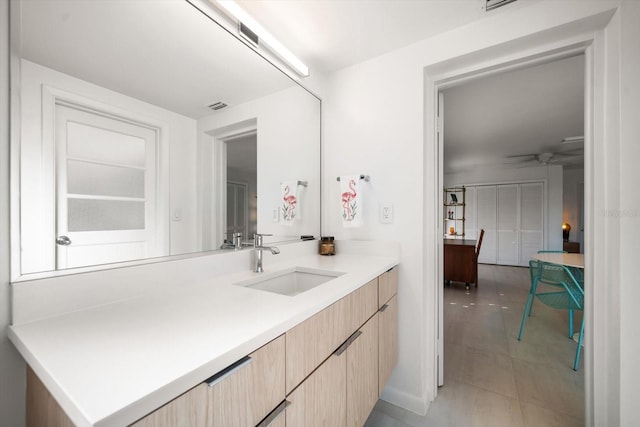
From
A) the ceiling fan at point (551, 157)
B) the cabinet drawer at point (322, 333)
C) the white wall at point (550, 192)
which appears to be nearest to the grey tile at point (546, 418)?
the cabinet drawer at point (322, 333)

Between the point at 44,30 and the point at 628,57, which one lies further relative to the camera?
the point at 628,57

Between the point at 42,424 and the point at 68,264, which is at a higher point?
the point at 68,264

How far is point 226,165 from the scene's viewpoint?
1.31m

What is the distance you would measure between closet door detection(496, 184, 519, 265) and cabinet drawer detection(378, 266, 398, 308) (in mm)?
5808

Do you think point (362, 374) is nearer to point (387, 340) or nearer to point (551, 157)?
point (387, 340)

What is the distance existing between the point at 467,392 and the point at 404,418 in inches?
20.3

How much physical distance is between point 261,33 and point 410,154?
1.03m

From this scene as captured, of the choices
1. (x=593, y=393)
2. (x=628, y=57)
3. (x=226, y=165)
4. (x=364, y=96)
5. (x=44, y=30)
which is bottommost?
(x=593, y=393)

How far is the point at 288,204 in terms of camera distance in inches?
66.7

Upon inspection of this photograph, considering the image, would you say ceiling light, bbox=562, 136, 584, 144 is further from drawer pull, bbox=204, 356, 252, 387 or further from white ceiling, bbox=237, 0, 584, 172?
drawer pull, bbox=204, 356, 252, 387

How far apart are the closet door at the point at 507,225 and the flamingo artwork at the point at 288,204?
6.12 metres

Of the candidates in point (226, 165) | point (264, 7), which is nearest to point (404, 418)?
point (226, 165)

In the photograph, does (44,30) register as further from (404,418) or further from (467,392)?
(467,392)

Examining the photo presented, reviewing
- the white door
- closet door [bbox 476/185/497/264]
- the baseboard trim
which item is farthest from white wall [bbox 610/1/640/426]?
closet door [bbox 476/185/497/264]
